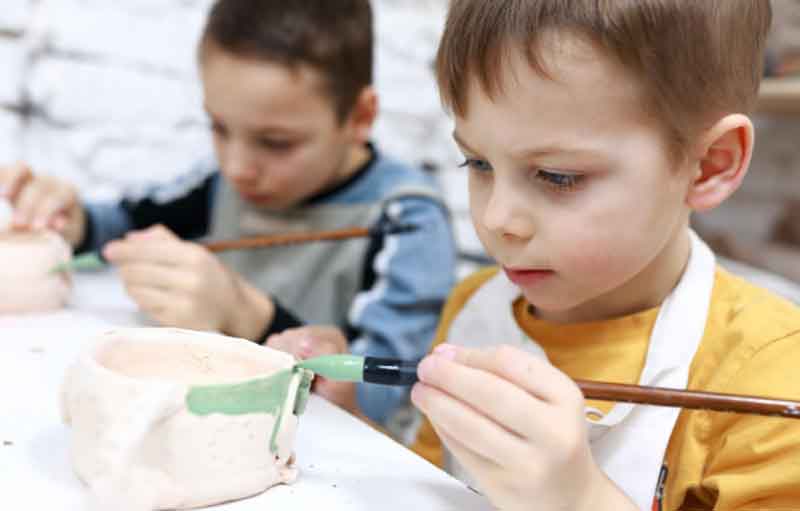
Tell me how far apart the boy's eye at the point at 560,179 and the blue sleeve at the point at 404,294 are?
1.51 ft

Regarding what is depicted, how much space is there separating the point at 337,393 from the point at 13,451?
0.31 m

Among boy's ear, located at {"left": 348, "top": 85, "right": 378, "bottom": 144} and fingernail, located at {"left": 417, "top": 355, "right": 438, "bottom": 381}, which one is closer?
fingernail, located at {"left": 417, "top": 355, "right": 438, "bottom": 381}

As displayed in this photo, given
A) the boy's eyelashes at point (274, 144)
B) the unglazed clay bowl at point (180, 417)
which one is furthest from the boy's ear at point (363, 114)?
the unglazed clay bowl at point (180, 417)

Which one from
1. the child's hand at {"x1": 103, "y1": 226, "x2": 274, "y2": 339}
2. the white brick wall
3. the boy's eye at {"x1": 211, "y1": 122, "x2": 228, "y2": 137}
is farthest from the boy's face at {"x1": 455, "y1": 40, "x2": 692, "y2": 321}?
the white brick wall

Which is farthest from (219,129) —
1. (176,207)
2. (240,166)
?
(176,207)

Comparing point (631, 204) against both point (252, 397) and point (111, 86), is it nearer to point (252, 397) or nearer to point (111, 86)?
point (252, 397)

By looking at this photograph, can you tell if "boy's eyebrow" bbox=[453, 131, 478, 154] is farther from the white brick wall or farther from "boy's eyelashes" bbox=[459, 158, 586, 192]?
the white brick wall

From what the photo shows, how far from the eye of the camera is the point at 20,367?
720 mm

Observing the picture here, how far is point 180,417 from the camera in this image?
18.9 inches

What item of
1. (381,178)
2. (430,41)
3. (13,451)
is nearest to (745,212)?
(430,41)

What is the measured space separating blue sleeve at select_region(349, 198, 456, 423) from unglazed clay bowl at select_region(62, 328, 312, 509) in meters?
0.46

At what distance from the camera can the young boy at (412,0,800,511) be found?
586 mm

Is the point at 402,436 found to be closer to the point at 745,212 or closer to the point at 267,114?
the point at 267,114

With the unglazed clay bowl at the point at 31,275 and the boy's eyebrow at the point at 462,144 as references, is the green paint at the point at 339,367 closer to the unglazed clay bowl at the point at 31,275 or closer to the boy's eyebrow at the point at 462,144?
the boy's eyebrow at the point at 462,144
